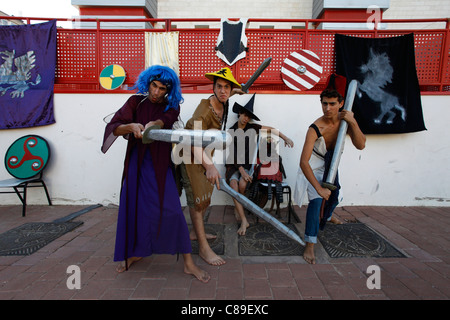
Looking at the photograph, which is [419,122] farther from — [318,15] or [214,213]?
[318,15]

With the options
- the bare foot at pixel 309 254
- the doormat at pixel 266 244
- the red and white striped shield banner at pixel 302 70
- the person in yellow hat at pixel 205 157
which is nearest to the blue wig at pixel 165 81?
the person in yellow hat at pixel 205 157

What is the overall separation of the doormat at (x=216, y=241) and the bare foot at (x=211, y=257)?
197mm

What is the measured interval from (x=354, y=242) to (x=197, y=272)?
6.96 feet

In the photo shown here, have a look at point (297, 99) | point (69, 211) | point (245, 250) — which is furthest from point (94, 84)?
point (245, 250)

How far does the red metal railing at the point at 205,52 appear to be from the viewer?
4652 mm

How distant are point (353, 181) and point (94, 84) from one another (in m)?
→ 5.44

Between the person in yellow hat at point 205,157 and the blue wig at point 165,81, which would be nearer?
the blue wig at point 165,81

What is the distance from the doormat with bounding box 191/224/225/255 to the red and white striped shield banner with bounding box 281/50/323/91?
2934mm

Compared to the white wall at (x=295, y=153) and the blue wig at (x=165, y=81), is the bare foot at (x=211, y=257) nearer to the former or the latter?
the blue wig at (x=165, y=81)

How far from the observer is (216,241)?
3.34 meters

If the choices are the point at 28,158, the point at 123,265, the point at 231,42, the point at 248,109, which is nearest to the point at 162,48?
the point at 231,42

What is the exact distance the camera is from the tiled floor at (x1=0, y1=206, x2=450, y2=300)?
2.24 m

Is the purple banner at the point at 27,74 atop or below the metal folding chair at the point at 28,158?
atop

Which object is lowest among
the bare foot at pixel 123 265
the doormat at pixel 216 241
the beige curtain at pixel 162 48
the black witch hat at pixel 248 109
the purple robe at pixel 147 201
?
the doormat at pixel 216 241
